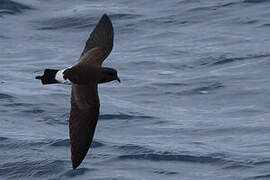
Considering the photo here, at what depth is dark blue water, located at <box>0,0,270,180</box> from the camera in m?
12.0

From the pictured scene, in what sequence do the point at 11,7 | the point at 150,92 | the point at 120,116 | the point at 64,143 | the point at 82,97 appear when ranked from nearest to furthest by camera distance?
the point at 82,97
the point at 64,143
the point at 120,116
the point at 150,92
the point at 11,7

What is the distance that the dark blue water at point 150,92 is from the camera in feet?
39.3

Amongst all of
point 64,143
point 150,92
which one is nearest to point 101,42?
point 64,143

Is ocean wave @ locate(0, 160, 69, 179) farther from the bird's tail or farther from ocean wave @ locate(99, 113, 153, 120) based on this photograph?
ocean wave @ locate(99, 113, 153, 120)

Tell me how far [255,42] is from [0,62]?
431cm

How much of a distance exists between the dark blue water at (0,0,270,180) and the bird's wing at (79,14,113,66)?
1308mm

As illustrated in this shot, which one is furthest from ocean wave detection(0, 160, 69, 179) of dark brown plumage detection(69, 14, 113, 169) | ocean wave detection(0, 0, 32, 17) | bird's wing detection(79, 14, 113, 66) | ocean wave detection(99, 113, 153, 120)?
ocean wave detection(0, 0, 32, 17)

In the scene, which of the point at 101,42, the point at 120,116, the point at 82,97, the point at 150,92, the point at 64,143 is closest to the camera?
the point at 82,97

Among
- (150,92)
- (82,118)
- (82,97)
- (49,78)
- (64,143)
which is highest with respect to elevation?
(49,78)

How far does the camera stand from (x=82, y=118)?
1030cm

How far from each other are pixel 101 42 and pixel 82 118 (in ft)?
5.41

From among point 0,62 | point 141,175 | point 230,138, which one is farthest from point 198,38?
point 141,175

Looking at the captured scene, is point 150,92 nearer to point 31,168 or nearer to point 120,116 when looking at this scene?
point 120,116

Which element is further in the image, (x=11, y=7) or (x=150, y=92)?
(x=11, y=7)
